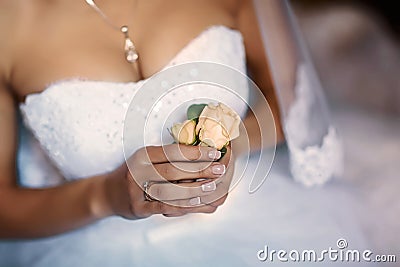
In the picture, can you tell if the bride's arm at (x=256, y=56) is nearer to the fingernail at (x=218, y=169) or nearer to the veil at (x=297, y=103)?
the veil at (x=297, y=103)

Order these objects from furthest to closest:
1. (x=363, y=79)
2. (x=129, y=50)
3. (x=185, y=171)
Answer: (x=363, y=79)
(x=129, y=50)
(x=185, y=171)

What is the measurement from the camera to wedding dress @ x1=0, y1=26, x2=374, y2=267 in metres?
0.70

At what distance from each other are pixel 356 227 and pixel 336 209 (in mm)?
33

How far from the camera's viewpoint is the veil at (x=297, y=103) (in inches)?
31.3

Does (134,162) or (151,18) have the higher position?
(151,18)

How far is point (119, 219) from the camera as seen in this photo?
709 millimetres

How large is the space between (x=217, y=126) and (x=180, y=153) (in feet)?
0.16

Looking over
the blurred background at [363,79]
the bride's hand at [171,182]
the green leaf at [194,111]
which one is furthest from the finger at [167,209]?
the blurred background at [363,79]

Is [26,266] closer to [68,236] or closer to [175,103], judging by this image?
[68,236]

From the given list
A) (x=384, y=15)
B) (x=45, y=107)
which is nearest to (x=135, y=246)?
(x=45, y=107)

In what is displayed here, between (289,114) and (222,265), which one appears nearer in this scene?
(222,265)

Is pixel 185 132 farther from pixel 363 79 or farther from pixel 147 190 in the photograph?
pixel 363 79

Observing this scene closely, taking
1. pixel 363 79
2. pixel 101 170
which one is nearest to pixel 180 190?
pixel 101 170

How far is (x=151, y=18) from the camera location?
755 mm
